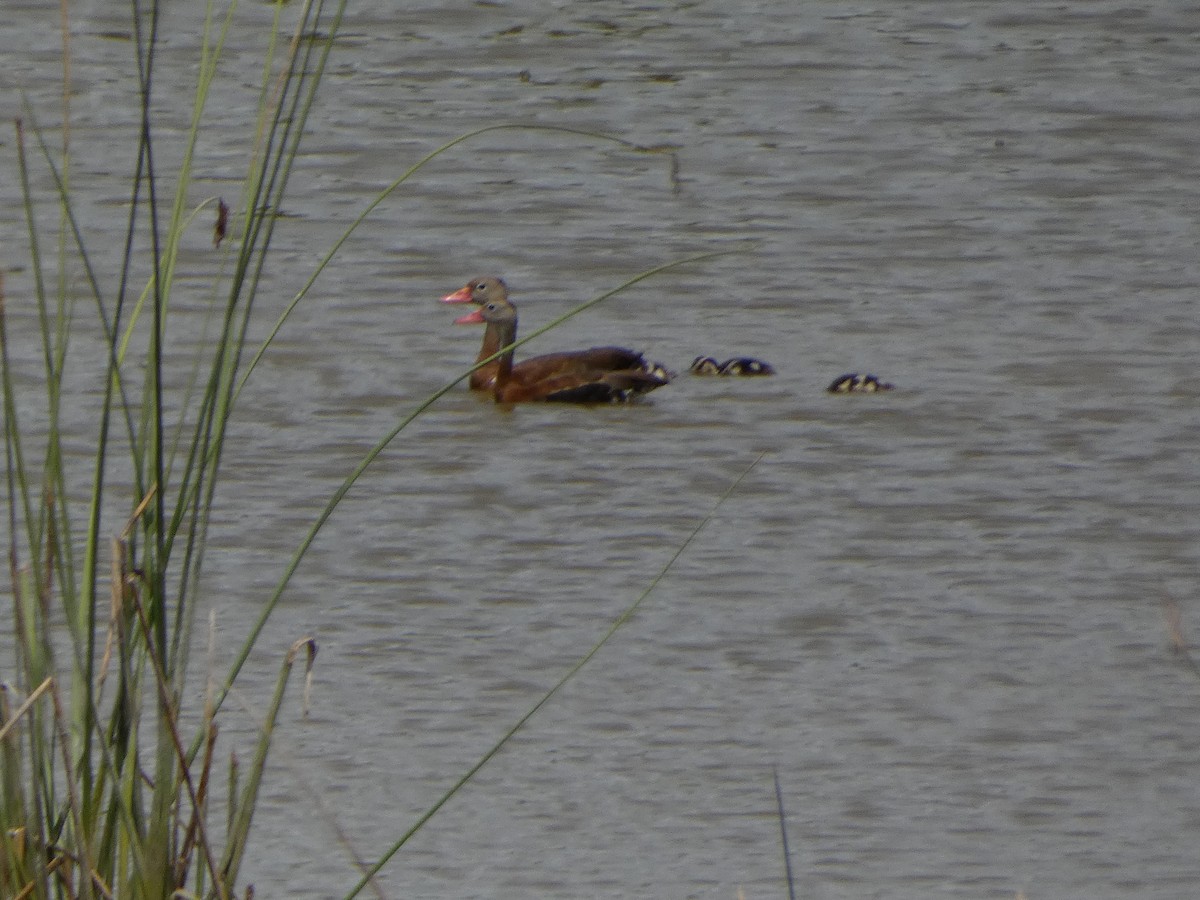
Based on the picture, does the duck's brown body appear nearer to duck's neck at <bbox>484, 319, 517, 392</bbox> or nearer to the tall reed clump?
duck's neck at <bbox>484, 319, 517, 392</bbox>

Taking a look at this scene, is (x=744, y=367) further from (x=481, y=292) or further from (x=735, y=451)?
(x=481, y=292)

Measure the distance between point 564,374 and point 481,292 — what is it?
73 centimetres

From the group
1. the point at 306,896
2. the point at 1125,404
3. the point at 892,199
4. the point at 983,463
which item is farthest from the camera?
the point at 892,199

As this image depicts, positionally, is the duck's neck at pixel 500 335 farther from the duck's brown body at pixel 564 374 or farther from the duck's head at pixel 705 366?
the duck's head at pixel 705 366

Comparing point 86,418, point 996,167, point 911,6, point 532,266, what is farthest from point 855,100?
point 86,418

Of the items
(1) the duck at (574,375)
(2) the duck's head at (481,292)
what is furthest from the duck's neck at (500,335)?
(2) the duck's head at (481,292)

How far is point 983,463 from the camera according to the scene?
7.18m

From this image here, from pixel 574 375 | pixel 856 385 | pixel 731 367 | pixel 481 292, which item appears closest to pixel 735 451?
pixel 856 385

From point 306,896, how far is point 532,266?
585 cm

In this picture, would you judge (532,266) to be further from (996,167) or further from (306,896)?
(306,896)

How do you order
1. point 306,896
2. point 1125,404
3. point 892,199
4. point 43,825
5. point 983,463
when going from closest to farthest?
point 43,825 < point 306,896 < point 983,463 < point 1125,404 < point 892,199

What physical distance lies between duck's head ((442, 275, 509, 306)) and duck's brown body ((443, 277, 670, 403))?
0.50 feet

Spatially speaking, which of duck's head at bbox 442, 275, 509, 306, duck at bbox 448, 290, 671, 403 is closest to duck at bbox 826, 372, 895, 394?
duck at bbox 448, 290, 671, 403

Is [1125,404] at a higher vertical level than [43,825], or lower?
lower
